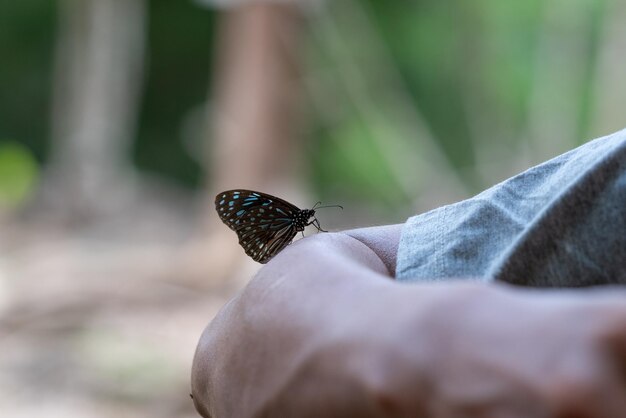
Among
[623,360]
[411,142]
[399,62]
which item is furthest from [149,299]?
[399,62]

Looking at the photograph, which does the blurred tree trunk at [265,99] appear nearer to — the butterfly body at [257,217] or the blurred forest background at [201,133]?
the blurred forest background at [201,133]

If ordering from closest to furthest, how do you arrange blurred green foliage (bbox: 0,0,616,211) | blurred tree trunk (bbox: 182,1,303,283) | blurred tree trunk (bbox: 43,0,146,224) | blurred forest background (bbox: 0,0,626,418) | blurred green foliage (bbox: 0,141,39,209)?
blurred forest background (bbox: 0,0,626,418) < blurred tree trunk (bbox: 182,1,303,283) < blurred green foliage (bbox: 0,141,39,209) < blurred tree trunk (bbox: 43,0,146,224) < blurred green foliage (bbox: 0,0,616,211)

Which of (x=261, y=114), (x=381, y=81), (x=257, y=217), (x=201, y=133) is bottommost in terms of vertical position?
(x=201, y=133)

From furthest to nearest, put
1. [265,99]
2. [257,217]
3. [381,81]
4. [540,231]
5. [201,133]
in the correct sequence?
[201,133]
[381,81]
[265,99]
[257,217]
[540,231]

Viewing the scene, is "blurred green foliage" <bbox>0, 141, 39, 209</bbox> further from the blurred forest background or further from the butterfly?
the butterfly

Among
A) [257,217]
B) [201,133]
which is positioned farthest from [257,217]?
[201,133]

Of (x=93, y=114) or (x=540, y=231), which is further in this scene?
(x=93, y=114)

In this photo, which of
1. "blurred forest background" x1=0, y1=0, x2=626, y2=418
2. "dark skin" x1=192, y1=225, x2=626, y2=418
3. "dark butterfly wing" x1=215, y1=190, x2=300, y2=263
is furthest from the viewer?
"blurred forest background" x1=0, y1=0, x2=626, y2=418

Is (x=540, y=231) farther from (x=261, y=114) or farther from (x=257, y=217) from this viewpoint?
(x=261, y=114)

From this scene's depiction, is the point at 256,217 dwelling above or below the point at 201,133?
above

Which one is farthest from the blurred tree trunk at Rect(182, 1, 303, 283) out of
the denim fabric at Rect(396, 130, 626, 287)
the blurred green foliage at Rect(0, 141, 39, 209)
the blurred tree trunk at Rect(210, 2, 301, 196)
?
the denim fabric at Rect(396, 130, 626, 287)
